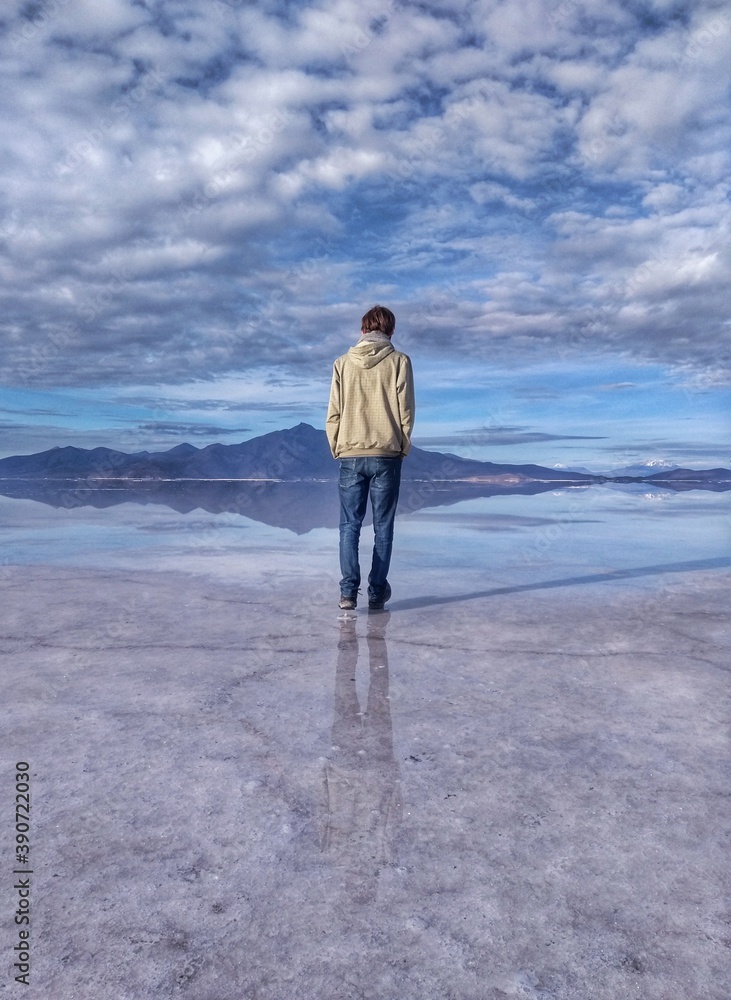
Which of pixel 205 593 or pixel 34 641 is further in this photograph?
pixel 205 593

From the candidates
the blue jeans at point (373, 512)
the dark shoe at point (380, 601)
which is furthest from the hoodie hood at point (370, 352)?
the dark shoe at point (380, 601)

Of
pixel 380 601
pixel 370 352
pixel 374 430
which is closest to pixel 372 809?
pixel 380 601

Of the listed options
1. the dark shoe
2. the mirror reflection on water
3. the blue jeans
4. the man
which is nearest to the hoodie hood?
the man

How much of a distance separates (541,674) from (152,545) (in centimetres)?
600

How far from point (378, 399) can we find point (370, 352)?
1.15 ft

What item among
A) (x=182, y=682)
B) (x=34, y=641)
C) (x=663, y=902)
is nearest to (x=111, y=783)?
(x=182, y=682)

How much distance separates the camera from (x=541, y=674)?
3480 mm

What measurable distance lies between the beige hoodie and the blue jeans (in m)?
0.11

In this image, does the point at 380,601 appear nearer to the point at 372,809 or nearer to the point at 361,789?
the point at 361,789

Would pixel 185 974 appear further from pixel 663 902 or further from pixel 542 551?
pixel 542 551

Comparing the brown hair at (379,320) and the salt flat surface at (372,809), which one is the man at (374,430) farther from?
the salt flat surface at (372,809)

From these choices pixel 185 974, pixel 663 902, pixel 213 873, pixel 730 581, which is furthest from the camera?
pixel 730 581

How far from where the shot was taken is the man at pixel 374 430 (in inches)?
195

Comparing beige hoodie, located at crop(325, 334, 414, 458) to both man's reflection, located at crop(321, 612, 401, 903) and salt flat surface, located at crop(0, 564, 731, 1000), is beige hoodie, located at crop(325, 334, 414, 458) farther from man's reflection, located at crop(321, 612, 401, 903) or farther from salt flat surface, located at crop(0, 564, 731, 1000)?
man's reflection, located at crop(321, 612, 401, 903)
